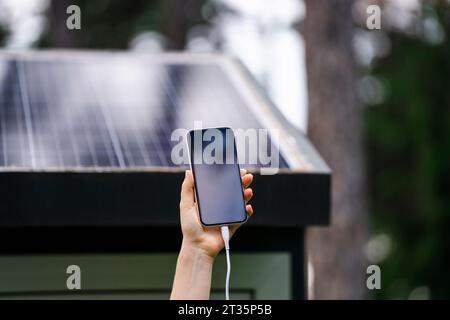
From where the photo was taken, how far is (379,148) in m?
19.5

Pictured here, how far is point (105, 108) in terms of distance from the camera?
5.75m

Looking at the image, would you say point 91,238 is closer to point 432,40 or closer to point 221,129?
point 221,129

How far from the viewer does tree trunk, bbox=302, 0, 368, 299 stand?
991 centimetres

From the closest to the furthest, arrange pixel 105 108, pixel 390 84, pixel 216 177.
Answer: pixel 216 177 < pixel 105 108 < pixel 390 84

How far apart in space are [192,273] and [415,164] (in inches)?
639

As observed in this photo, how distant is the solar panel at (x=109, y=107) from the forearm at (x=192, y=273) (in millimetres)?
1731

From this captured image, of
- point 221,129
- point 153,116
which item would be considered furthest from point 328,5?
point 221,129

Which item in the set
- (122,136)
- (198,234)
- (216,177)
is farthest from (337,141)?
(198,234)

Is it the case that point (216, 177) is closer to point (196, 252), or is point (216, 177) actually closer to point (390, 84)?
point (196, 252)

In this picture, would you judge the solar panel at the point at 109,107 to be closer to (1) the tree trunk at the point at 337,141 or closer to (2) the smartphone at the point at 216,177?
(2) the smartphone at the point at 216,177

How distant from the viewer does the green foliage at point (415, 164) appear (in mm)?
17672

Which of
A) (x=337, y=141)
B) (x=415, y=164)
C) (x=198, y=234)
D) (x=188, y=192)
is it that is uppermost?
(x=415, y=164)

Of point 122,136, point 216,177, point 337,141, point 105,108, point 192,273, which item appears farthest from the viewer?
point 337,141

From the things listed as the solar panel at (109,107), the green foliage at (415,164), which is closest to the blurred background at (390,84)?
the green foliage at (415,164)
